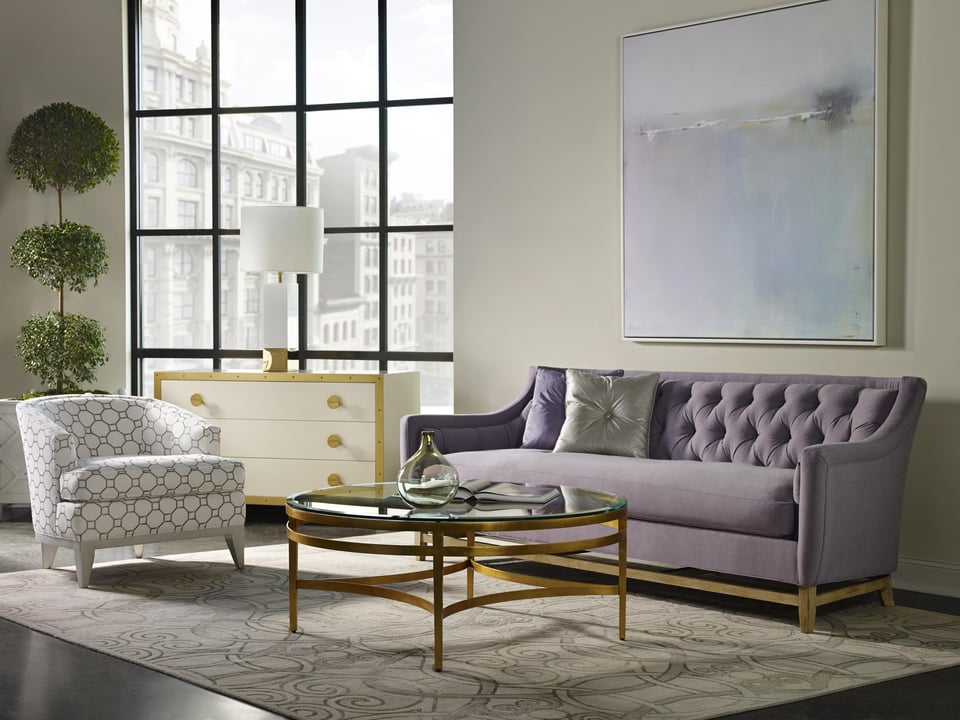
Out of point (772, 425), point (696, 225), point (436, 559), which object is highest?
point (696, 225)

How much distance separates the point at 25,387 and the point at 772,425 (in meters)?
4.51

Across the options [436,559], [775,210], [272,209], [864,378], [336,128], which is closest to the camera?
[436,559]

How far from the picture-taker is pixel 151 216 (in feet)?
23.0

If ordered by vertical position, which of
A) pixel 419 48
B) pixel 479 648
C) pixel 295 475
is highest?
pixel 419 48

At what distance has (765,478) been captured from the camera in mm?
3900

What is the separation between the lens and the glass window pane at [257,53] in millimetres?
6762

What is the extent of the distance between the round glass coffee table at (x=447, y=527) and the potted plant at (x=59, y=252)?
9.81ft

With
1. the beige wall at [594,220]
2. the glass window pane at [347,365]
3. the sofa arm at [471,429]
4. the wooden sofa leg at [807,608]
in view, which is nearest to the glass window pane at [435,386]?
the glass window pane at [347,365]

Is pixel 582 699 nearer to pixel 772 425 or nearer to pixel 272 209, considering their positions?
pixel 772 425

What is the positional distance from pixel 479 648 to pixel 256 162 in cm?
421

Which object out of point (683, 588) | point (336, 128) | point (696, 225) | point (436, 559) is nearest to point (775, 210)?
point (696, 225)

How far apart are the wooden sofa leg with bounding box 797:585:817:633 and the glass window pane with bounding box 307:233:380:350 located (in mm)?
3471

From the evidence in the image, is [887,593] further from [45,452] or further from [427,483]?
[45,452]

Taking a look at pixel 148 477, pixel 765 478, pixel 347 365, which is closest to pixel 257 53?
pixel 347 365
